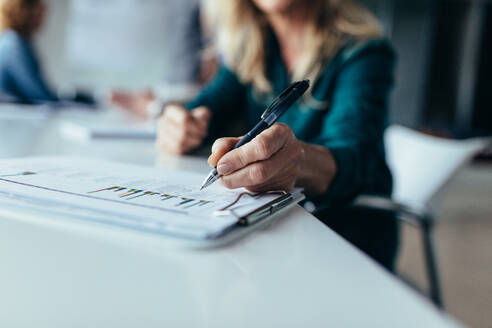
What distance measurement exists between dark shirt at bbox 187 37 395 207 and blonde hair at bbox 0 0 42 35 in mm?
Answer: 1762

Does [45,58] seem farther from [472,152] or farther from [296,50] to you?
[472,152]

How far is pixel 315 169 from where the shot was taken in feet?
1.80

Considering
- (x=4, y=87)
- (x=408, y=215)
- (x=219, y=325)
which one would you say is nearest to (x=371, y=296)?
(x=219, y=325)

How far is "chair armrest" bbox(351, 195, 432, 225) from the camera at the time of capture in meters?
0.75

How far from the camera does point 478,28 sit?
12.6 ft

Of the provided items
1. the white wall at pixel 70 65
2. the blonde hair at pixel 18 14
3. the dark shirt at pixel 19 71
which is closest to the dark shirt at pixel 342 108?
the dark shirt at pixel 19 71

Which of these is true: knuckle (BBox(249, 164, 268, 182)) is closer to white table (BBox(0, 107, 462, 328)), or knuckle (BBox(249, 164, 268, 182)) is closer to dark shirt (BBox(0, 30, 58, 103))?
white table (BBox(0, 107, 462, 328))

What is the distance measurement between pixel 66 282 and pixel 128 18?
13.6 ft

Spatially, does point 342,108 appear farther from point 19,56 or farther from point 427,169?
point 19,56

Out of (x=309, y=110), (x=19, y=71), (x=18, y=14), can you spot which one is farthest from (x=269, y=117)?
(x=18, y=14)

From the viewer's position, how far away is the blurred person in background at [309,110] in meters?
0.43

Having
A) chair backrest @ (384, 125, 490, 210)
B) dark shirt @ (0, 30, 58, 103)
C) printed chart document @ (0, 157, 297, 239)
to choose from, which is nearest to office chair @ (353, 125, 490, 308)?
chair backrest @ (384, 125, 490, 210)

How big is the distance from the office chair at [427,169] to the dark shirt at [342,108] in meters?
0.21

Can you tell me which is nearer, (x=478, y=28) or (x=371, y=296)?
(x=371, y=296)
